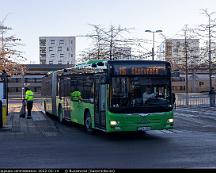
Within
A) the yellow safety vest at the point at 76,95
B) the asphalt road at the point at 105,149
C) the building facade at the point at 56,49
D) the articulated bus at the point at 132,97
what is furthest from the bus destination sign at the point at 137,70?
the building facade at the point at 56,49

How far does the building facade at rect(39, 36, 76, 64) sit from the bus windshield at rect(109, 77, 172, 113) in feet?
373

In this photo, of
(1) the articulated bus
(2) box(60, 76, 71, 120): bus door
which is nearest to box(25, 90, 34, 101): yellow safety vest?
(2) box(60, 76, 71, 120): bus door

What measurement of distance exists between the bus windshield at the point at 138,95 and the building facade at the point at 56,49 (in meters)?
114

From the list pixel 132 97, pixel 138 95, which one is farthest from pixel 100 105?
pixel 138 95

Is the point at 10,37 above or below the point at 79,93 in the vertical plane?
above

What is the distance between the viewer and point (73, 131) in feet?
62.1

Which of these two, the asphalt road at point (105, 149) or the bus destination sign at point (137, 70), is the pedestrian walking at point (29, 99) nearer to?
the asphalt road at point (105, 149)

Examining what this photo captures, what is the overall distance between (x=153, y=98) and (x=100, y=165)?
569 centimetres

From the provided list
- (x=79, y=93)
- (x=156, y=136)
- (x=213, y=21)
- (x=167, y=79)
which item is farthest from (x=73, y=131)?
(x=213, y=21)

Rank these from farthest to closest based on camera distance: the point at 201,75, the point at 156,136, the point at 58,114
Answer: the point at 201,75 → the point at 58,114 → the point at 156,136

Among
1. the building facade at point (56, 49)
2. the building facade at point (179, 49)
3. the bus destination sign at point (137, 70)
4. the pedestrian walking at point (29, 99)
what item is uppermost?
the building facade at point (56, 49)

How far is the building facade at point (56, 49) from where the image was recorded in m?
130

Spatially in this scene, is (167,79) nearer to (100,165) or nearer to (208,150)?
(208,150)

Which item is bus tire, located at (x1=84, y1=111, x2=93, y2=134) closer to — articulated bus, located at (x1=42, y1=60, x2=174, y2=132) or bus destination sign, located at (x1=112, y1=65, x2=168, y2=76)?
articulated bus, located at (x1=42, y1=60, x2=174, y2=132)
